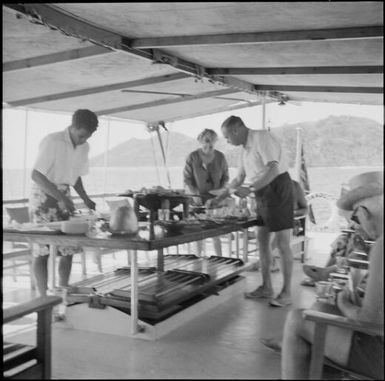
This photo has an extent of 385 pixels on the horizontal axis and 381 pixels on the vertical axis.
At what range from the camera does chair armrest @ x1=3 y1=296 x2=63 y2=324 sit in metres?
1.55

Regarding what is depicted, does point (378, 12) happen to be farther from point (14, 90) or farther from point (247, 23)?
point (14, 90)

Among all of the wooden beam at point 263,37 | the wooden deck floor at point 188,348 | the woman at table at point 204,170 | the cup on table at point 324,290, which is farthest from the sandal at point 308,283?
the wooden beam at point 263,37

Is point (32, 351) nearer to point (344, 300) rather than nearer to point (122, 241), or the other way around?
point (122, 241)

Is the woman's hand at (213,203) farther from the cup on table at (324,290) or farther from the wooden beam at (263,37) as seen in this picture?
the cup on table at (324,290)

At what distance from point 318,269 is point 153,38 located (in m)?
2.02

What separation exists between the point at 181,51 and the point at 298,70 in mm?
1139

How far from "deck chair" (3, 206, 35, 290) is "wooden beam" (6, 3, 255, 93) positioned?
132cm

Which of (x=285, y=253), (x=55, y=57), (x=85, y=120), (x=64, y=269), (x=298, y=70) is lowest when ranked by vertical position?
(x=64, y=269)

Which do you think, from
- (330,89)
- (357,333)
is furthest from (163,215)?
(330,89)

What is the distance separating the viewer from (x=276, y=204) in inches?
143

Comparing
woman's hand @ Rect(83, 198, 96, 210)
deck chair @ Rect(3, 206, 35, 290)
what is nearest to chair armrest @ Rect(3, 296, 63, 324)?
deck chair @ Rect(3, 206, 35, 290)

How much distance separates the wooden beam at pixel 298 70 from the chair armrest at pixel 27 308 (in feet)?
10.9

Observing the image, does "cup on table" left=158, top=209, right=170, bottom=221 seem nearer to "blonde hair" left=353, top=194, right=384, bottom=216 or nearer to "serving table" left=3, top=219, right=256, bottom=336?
"serving table" left=3, top=219, right=256, bottom=336

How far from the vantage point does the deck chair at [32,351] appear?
1550mm
